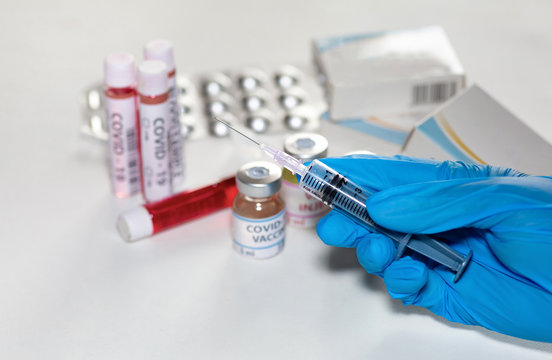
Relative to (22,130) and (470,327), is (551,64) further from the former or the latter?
(22,130)

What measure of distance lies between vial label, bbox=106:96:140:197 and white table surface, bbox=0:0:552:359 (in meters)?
0.06

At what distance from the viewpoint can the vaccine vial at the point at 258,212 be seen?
1612 mm

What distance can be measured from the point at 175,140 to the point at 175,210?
206 millimetres

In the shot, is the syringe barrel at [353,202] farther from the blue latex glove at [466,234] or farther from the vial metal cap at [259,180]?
the vial metal cap at [259,180]

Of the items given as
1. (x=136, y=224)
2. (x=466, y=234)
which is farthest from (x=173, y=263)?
(x=466, y=234)

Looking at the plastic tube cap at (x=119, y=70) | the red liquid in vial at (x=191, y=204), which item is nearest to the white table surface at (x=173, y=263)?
the red liquid in vial at (x=191, y=204)

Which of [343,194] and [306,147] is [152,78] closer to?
[306,147]

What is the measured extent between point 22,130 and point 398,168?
4.12 ft

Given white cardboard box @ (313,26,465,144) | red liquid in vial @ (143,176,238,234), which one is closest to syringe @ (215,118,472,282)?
red liquid in vial @ (143,176,238,234)

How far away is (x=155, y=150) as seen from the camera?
1762 millimetres

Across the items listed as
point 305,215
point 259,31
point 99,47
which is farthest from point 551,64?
point 99,47

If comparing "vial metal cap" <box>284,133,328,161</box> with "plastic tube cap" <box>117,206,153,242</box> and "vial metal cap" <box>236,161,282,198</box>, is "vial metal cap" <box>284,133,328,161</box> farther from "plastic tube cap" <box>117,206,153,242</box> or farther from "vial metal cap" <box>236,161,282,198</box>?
"plastic tube cap" <box>117,206,153,242</box>

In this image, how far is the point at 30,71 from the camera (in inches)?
97.7

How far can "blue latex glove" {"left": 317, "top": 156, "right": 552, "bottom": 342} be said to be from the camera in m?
1.38
